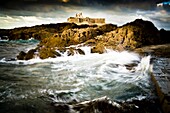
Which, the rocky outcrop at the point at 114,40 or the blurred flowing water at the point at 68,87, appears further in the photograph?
the rocky outcrop at the point at 114,40

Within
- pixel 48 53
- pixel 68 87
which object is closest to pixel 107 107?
pixel 68 87

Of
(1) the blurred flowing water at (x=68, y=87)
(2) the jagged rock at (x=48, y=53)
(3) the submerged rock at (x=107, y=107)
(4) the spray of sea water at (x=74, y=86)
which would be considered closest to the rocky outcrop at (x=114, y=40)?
(2) the jagged rock at (x=48, y=53)

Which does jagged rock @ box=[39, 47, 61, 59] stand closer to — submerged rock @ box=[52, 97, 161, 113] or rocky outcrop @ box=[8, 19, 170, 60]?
rocky outcrop @ box=[8, 19, 170, 60]

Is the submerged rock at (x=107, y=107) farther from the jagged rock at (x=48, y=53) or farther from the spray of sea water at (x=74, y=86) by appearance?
the jagged rock at (x=48, y=53)

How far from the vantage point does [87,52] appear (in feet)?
45.5

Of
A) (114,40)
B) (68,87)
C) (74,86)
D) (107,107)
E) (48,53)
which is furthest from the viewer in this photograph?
(114,40)

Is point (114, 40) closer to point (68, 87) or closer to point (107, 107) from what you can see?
point (68, 87)

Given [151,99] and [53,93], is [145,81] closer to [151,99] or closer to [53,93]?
[151,99]

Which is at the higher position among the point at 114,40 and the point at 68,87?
the point at 114,40

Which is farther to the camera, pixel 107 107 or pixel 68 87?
pixel 68 87

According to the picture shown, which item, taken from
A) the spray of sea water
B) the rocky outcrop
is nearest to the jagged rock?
the rocky outcrop

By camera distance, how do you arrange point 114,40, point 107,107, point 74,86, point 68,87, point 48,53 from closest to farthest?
point 107,107, point 68,87, point 74,86, point 48,53, point 114,40

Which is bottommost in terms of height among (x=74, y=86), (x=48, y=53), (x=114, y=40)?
(x=74, y=86)

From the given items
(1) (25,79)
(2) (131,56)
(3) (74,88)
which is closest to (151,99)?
(3) (74,88)
